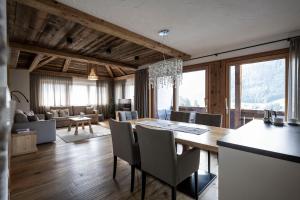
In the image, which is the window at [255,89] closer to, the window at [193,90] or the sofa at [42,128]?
the window at [193,90]

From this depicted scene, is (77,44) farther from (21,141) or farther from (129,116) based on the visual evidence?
(21,141)

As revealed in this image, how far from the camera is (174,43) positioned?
131 inches

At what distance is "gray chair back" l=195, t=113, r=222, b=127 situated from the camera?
2712 mm

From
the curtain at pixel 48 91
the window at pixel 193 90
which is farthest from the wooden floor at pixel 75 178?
the curtain at pixel 48 91

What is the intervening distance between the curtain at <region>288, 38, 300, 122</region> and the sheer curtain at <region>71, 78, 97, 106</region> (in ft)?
25.1

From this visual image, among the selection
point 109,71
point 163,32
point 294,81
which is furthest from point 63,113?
point 294,81

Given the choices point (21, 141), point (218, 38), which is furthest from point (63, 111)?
point (218, 38)

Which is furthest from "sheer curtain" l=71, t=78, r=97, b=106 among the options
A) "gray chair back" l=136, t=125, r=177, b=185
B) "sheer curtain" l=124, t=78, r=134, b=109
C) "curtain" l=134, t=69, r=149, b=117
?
"gray chair back" l=136, t=125, r=177, b=185

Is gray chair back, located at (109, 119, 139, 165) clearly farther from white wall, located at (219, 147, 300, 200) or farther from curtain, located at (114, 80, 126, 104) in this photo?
curtain, located at (114, 80, 126, 104)

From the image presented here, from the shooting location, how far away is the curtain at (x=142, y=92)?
545 centimetres

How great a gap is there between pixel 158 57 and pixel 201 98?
1.73m

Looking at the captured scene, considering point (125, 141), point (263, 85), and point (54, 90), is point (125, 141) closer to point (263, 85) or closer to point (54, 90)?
point (263, 85)

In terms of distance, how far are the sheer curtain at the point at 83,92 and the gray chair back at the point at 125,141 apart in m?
6.10

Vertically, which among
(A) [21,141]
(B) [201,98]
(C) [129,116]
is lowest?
(A) [21,141]
